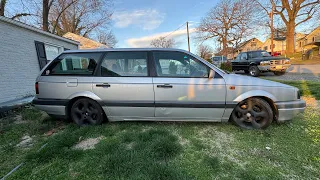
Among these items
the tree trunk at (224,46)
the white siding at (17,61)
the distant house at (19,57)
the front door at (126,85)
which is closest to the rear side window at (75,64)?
the front door at (126,85)

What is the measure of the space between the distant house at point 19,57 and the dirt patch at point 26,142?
287cm

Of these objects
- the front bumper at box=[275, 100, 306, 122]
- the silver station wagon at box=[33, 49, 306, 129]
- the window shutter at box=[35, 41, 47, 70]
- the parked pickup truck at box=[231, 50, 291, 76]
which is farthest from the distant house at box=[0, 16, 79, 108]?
the parked pickup truck at box=[231, 50, 291, 76]

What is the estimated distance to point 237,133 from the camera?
3.01 meters

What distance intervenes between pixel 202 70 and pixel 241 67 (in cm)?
1060

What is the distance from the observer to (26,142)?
2.92 metres

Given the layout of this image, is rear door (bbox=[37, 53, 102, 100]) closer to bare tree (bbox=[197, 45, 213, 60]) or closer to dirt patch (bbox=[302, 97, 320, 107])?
dirt patch (bbox=[302, 97, 320, 107])

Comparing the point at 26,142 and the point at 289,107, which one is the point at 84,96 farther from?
the point at 289,107

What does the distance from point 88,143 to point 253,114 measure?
3.02 m

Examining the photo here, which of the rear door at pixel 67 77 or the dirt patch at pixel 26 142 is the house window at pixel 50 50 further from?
the dirt patch at pixel 26 142

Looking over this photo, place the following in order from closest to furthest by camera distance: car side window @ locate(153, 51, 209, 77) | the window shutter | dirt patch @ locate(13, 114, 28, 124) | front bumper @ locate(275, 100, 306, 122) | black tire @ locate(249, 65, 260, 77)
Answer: front bumper @ locate(275, 100, 306, 122), car side window @ locate(153, 51, 209, 77), dirt patch @ locate(13, 114, 28, 124), the window shutter, black tire @ locate(249, 65, 260, 77)

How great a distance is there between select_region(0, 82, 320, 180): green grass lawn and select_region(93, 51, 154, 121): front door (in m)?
0.38

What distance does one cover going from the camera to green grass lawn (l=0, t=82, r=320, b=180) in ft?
6.61

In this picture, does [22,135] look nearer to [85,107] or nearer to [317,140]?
[85,107]

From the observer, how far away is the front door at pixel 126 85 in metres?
3.16
